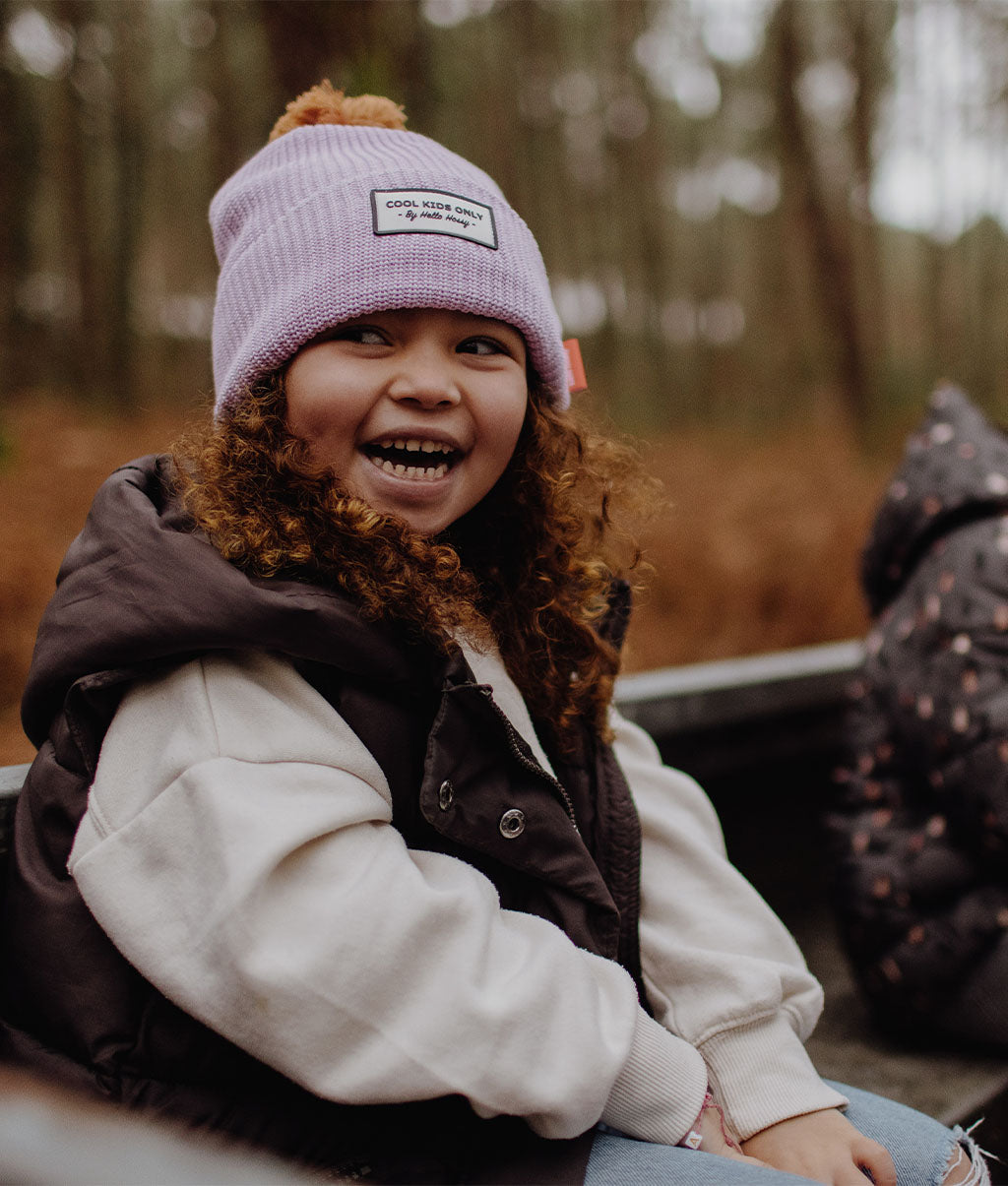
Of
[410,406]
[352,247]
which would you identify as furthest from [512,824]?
[352,247]

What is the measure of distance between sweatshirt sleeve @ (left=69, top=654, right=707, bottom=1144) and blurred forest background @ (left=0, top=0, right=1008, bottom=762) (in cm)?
152

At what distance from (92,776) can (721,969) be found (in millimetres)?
868

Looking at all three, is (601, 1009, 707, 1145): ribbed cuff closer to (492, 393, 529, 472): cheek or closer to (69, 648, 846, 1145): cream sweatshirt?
(69, 648, 846, 1145): cream sweatshirt

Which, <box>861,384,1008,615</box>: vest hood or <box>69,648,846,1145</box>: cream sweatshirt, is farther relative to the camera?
<box>861,384,1008,615</box>: vest hood

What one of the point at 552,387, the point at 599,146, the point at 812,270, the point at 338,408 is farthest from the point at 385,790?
the point at 812,270

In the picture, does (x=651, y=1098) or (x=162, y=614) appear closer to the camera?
(x=162, y=614)

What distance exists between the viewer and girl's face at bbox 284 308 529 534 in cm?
134

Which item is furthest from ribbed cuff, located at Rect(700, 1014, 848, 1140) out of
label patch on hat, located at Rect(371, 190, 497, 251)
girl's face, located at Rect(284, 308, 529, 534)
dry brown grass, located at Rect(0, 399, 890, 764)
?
dry brown grass, located at Rect(0, 399, 890, 764)

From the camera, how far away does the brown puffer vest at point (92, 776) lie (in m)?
1.12

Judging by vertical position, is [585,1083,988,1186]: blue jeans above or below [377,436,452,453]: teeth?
below

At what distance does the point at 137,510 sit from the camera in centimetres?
124

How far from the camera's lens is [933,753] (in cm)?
199

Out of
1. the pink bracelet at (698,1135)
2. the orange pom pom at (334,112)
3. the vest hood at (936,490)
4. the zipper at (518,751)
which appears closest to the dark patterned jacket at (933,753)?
the vest hood at (936,490)

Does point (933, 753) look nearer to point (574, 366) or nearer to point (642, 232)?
point (574, 366)
